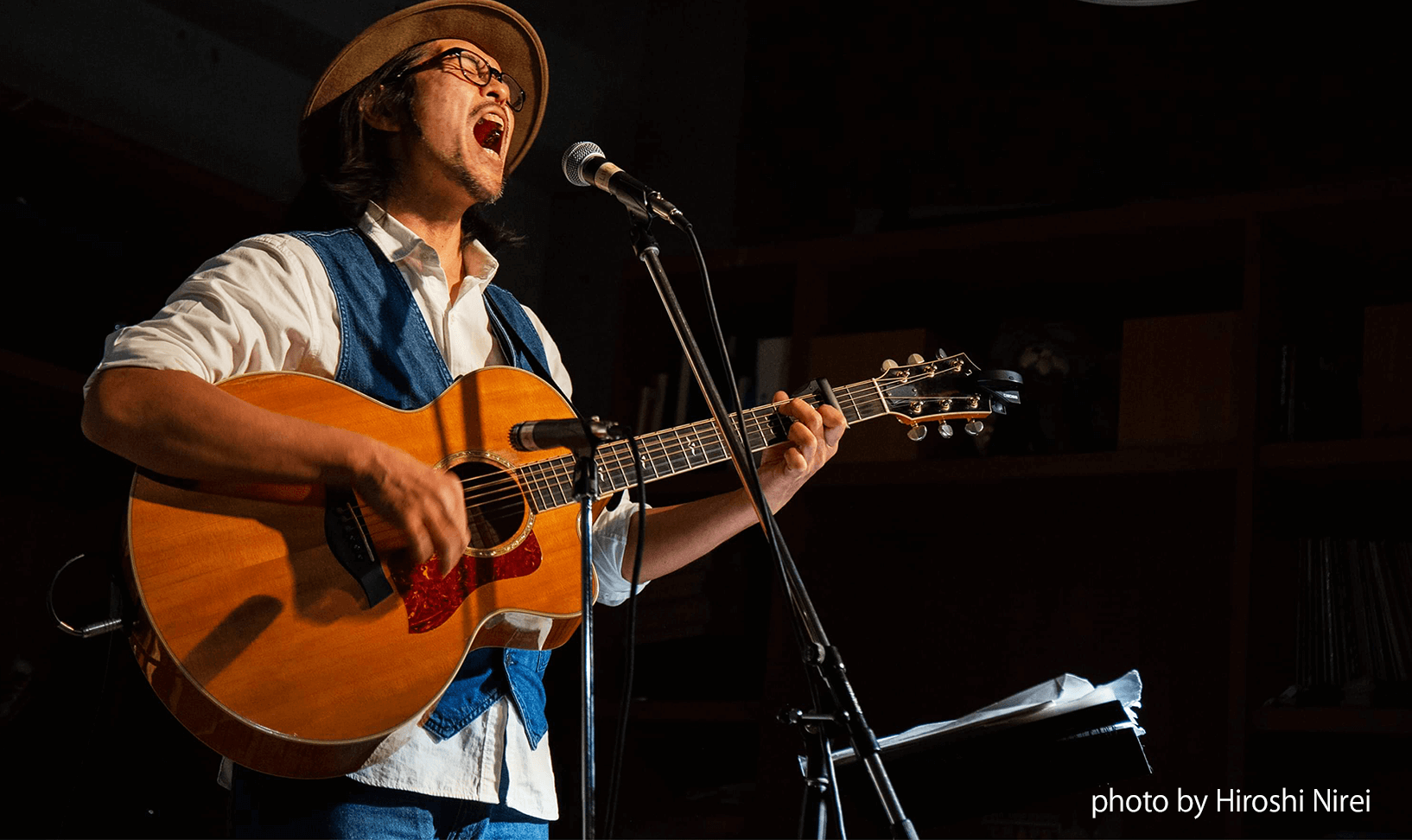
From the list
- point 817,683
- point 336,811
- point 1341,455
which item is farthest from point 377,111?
point 1341,455

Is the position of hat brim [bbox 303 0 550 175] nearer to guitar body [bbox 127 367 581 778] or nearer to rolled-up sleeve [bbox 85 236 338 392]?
rolled-up sleeve [bbox 85 236 338 392]

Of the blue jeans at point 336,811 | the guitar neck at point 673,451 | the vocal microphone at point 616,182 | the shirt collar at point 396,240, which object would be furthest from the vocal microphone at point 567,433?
the shirt collar at point 396,240

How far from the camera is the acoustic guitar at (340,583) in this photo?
1.43 m

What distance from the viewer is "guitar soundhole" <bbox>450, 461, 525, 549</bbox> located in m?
1.64

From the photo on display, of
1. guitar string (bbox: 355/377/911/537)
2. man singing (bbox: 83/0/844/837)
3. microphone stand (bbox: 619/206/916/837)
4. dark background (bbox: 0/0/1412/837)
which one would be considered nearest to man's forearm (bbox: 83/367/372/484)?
man singing (bbox: 83/0/844/837)

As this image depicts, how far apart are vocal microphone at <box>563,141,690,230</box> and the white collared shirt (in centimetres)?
38

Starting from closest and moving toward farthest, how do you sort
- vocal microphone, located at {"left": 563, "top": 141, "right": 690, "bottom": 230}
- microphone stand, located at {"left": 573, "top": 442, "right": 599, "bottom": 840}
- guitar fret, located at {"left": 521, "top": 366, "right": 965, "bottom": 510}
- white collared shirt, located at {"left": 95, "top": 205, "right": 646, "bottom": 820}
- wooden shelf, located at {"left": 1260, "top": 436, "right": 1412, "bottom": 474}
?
microphone stand, located at {"left": 573, "top": 442, "right": 599, "bottom": 840}
vocal microphone, located at {"left": 563, "top": 141, "right": 690, "bottom": 230}
white collared shirt, located at {"left": 95, "top": 205, "right": 646, "bottom": 820}
guitar fret, located at {"left": 521, "top": 366, "right": 965, "bottom": 510}
wooden shelf, located at {"left": 1260, "top": 436, "right": 1412, "bottom": 474}

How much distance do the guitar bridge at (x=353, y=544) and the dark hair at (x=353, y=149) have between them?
1.94 feet

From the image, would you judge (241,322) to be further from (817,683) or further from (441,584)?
(817,683)

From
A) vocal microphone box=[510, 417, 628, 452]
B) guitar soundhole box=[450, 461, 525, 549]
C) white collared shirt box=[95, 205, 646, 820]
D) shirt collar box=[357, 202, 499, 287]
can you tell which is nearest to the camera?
vocal microphone box=[510, 417, 628, 452]

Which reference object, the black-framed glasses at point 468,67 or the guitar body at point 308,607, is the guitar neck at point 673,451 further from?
the black-framed glasses at point 468,67

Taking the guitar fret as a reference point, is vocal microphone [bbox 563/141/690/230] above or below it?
above

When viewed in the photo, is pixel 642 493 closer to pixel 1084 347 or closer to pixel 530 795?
pixel 530 795

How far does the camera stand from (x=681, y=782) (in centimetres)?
295
